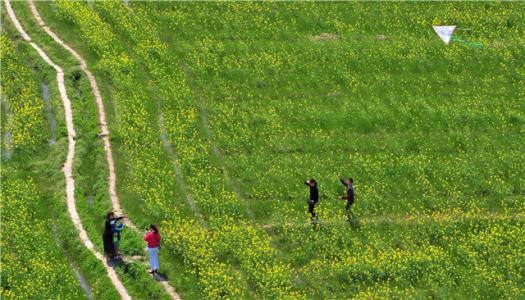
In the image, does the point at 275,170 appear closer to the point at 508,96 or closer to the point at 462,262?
the point at 462,262

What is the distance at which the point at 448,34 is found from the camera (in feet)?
159

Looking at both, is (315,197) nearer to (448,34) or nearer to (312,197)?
(312,197)

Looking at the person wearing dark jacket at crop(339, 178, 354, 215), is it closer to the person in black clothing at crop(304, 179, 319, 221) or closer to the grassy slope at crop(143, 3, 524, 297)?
the grassy slope at crop(143, 3, 524, 297)

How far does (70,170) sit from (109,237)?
7.04m

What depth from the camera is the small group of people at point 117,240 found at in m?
28.6

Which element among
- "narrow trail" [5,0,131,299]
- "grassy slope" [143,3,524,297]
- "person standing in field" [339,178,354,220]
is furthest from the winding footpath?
"person standing in field" [339,178,354,220]

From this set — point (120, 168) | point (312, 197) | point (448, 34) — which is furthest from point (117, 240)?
point (448, 34)

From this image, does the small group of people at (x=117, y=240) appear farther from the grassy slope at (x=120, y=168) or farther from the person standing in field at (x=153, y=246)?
the grassy slope at (x=120, y=168)

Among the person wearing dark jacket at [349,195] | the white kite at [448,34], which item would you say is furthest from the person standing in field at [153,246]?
the white kite at [448,34]

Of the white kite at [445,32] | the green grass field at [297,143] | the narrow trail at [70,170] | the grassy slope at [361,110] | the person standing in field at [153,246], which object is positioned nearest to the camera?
the person standing in field at [153,246]

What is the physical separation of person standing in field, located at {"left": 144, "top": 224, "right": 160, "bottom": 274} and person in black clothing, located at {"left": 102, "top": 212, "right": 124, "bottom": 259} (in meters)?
1.49

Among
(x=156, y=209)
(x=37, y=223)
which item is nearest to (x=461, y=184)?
(x=156, y=209)

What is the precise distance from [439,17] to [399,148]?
53.9ft

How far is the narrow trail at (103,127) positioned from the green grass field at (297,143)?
34cm
